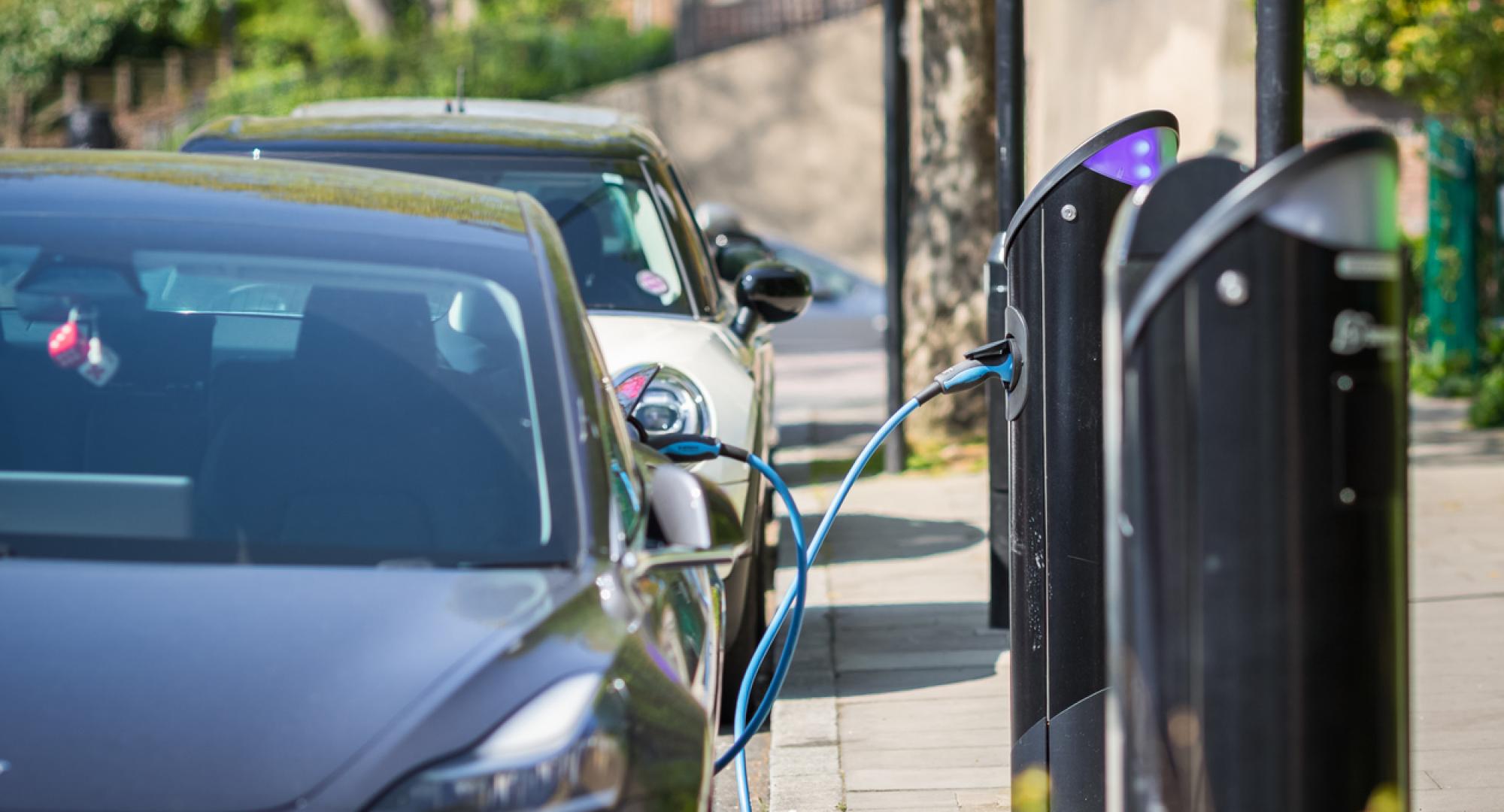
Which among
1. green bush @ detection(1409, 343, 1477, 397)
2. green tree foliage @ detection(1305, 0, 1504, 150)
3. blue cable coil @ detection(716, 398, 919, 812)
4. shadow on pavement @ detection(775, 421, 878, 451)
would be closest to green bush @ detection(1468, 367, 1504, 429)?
green bush @ detection(1409, 343, 1477, 397)

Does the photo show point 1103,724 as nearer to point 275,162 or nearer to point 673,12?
point 275,162

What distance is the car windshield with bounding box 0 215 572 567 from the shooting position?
281cm

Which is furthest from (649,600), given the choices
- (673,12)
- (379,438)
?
(673,12)

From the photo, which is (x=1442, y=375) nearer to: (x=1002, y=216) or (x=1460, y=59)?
(x=1460, y=59)

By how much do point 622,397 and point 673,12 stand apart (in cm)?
2792

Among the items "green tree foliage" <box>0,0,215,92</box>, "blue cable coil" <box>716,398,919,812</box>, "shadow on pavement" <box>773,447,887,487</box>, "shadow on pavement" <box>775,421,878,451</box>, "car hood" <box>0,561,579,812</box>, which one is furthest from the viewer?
"green tree foliage" <box>0,0,215,92</box>

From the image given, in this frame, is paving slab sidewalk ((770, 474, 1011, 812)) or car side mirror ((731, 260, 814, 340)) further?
car side mirror ((731, 260, 814, 340))

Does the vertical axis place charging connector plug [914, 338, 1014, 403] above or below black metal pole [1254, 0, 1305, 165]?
below

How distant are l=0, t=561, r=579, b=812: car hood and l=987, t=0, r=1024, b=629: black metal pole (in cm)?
322

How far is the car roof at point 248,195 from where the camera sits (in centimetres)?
319

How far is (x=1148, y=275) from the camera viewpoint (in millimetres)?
2699

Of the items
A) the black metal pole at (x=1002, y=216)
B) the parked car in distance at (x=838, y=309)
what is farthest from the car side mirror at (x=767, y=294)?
the parked car in distance at (x=838, y=309)

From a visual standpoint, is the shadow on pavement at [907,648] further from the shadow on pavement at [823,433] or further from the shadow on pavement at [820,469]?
the shadow on pavement at [823,433]

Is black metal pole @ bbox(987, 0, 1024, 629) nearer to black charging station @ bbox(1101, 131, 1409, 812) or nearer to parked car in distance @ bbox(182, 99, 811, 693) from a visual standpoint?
parked car in distance @ bbox(182, 99, 811, 693)
